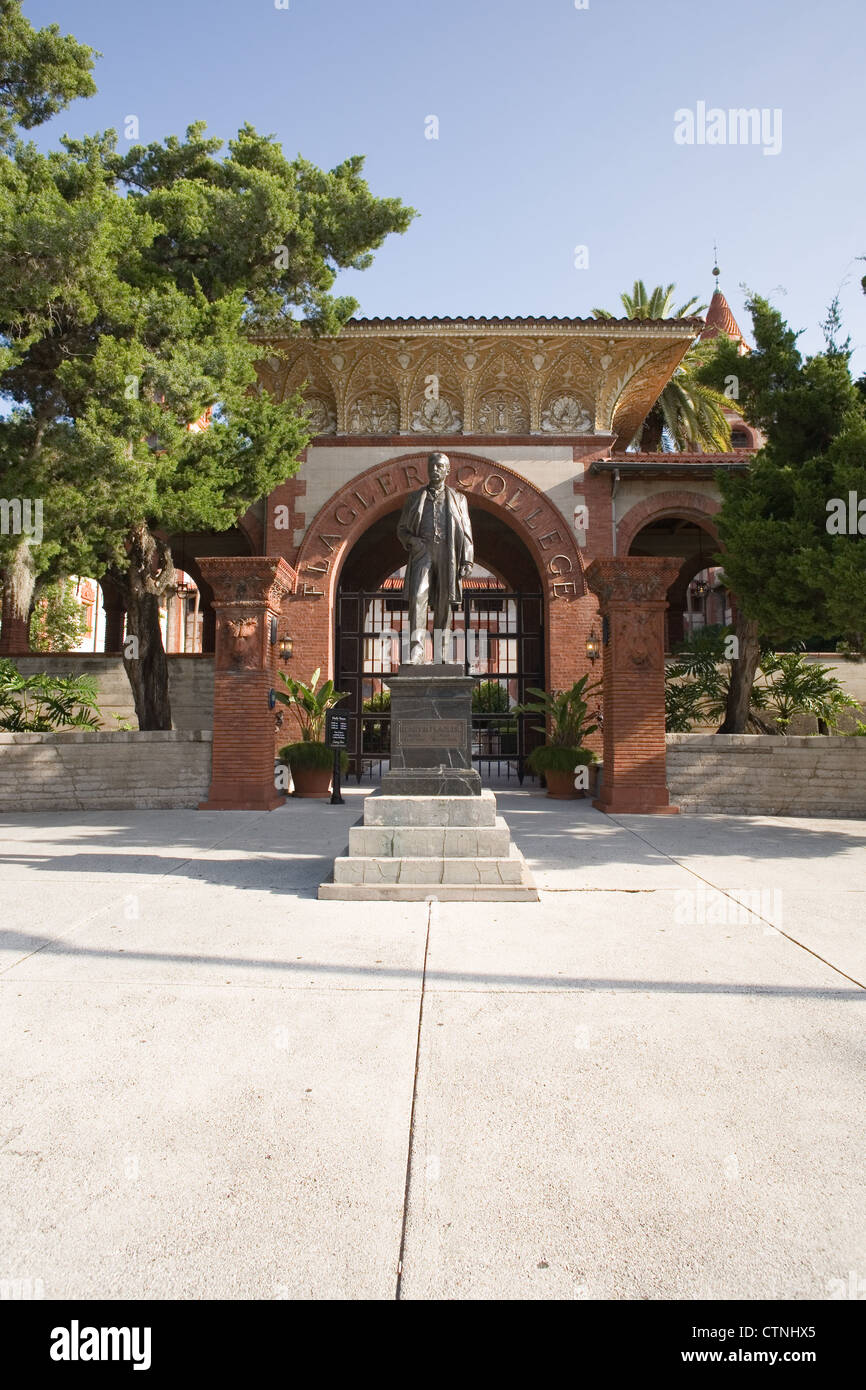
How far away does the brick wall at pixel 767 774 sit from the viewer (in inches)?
426

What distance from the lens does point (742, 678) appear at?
1223 cm

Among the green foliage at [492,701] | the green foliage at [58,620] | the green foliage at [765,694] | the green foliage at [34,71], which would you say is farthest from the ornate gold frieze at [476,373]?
the green foliage at [492,701]

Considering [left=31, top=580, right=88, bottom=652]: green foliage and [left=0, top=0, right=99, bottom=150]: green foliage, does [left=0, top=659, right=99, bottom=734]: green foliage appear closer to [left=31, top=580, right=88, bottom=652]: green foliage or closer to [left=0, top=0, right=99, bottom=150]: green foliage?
[left=31, top=580, right=88, bottom=652]: green foliage

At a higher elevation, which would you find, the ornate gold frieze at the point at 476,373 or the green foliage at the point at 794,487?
the ornate gold frieze at the point at 476,373

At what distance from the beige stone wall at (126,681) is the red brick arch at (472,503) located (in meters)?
1.95

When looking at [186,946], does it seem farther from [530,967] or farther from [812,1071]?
[812,1071]

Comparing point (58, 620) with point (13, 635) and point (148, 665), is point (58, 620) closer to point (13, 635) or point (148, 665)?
point (13, 635)

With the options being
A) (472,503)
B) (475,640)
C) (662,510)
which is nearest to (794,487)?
(662,510)

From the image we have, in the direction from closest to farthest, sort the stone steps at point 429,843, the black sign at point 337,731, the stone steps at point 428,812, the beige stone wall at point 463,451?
the stone steps at point 429,843 < the stone steps at point 428,812 < the black sign at point 337,731 < the beige stone wall at point 463,451

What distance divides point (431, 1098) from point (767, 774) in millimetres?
9433

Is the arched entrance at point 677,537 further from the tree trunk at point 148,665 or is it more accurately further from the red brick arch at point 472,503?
the tree trunk at point 148,665

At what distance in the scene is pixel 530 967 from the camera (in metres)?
4.15

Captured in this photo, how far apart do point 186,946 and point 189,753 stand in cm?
721

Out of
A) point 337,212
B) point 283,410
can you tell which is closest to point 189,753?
point 283,410
